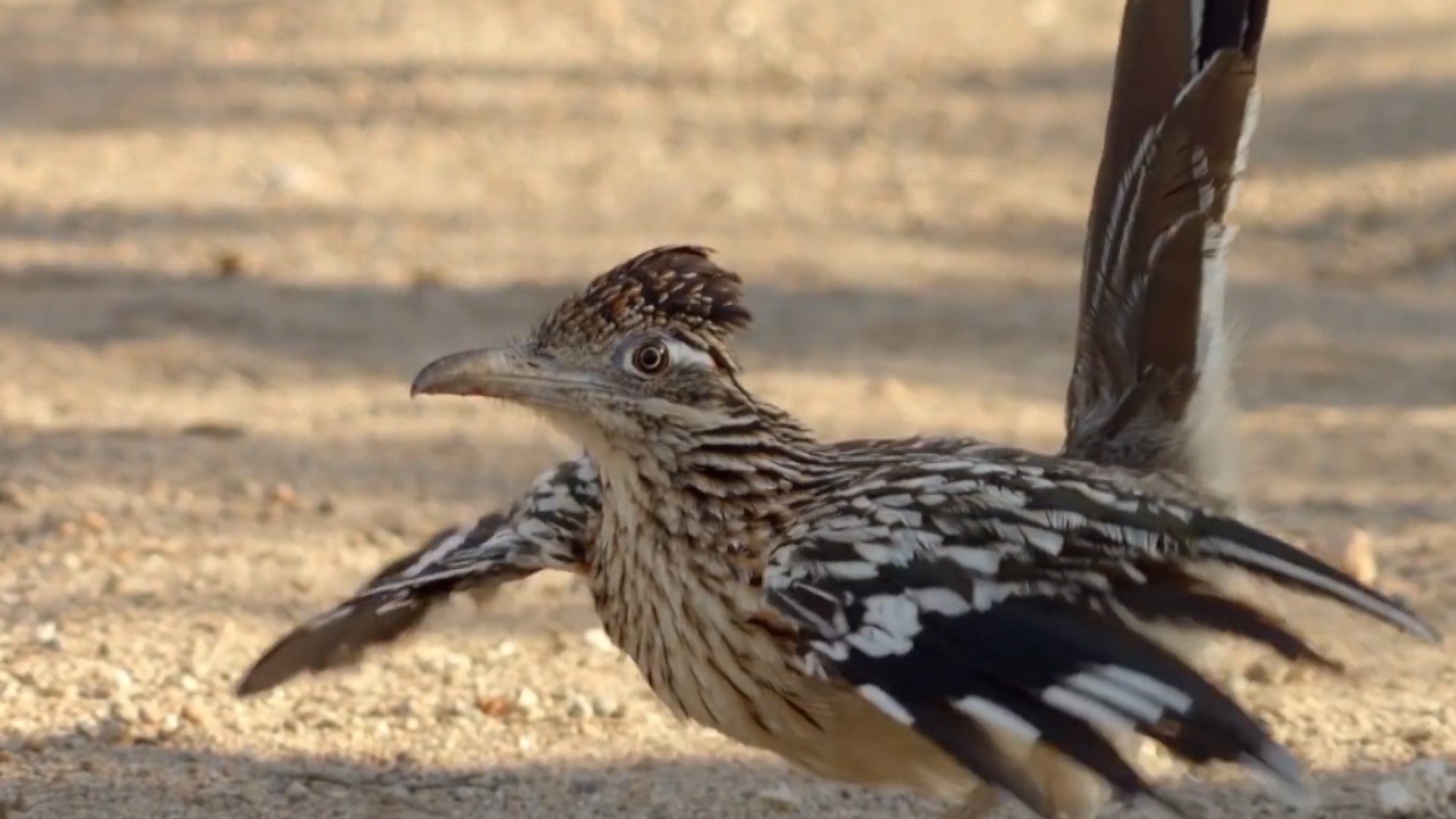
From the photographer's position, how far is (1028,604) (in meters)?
4.52

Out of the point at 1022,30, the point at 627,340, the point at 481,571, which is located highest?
the point at 1022,30

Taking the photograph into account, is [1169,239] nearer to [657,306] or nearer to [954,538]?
[954,538]

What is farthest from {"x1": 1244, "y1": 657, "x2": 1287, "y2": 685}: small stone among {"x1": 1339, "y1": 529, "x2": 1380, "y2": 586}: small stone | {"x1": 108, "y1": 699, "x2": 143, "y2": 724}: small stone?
{"x1": 108, "y1": 699, "x2": 143, "y2": 724}: small stone

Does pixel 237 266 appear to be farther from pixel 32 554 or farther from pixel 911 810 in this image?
pixel 911 810

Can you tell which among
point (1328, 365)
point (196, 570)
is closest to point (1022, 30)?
point (1328, 365)

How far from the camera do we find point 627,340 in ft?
16.3

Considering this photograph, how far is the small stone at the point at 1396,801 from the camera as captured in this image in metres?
5.59

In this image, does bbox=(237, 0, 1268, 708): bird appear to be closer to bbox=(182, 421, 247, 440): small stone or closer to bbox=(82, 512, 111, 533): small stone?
bbox=(82, 512, 111, 533): small stone

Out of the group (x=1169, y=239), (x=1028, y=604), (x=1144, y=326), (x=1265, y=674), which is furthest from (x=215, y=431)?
(x=1028, y=604)

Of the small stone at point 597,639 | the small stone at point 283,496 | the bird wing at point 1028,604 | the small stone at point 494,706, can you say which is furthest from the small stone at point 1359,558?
the small stone at point 283,496

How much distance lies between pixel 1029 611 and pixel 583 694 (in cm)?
222

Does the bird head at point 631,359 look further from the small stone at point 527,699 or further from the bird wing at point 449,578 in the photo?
the small stone at point 527,699

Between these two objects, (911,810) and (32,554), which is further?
(32,554)

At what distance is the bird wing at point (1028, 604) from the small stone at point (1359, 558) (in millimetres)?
2292
